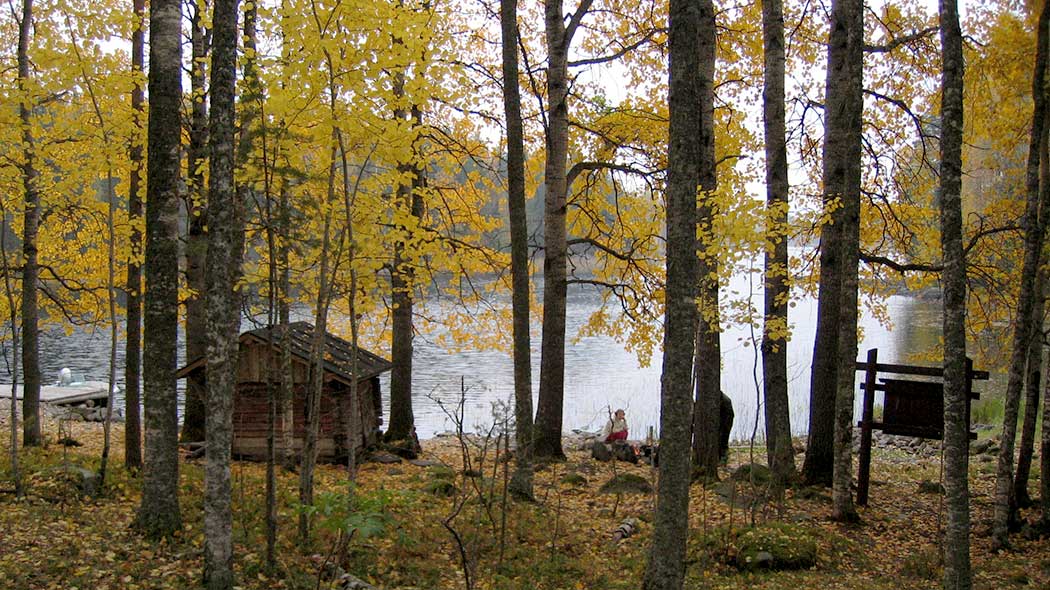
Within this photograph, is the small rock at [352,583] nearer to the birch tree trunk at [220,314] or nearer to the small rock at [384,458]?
the birch tree trunk at [220,314]

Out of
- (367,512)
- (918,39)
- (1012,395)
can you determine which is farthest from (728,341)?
(367,512)

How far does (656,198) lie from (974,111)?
16.0 feet

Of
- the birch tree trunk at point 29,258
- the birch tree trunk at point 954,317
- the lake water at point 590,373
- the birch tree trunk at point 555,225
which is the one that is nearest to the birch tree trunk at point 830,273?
the birch tree trunk at point 954,317

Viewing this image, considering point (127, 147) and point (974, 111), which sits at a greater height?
point (974, 111)

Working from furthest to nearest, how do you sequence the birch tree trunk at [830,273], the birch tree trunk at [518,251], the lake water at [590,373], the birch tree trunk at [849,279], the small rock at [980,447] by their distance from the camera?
1. the lake water at [590,373]
2. the small rock at [980,447]
3. the birch tree trunk at [830,273]
4. the birch tree trunk at [518,251]
5. the birch tree trunk at [849,279]

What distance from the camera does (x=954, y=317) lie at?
20.1ft

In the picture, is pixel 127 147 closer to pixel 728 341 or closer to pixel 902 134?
pixel 902 134

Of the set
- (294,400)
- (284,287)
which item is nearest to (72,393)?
(294,400)

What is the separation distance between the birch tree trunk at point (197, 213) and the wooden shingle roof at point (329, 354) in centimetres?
75

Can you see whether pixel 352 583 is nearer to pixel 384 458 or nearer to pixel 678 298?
pixel 678 298

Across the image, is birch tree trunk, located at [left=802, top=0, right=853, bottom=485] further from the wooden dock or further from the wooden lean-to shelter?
the wooden dock

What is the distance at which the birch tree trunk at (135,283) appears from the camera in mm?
8344

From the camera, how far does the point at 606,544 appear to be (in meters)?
8.16

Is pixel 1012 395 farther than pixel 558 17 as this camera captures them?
No
